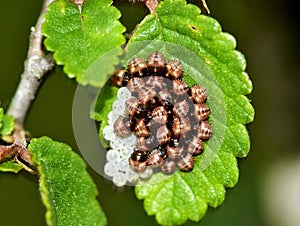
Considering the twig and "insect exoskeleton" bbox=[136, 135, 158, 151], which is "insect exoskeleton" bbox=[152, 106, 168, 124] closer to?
"insect exoskeleton" bbox=[136, 135, 158, 151]

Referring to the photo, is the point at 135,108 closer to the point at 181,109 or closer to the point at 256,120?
the point at 181,109

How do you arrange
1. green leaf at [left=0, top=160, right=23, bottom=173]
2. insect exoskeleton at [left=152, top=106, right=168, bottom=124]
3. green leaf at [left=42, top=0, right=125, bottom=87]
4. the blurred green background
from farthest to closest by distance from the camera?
1. the blurred green background
2. green leaf at [left=0, top=160, right=23, bottom=173]
3. insect exoskeleton at [left=152, top=106, right=168, bottom=124]
4. green leaf at [left=42, top=0, right=125, bottom=87]

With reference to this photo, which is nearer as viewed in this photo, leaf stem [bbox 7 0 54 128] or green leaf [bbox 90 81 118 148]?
green leaf [bbox 90 81 118 148]

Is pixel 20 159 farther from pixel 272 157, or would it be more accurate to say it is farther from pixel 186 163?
pixel 272 157

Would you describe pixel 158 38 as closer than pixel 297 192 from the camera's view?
Yes

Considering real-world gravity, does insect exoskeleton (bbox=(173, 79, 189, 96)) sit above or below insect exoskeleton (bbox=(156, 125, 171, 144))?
above

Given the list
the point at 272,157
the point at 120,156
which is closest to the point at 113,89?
the point at 120,156

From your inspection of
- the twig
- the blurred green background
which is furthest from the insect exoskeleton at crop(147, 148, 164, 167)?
the blurred green background

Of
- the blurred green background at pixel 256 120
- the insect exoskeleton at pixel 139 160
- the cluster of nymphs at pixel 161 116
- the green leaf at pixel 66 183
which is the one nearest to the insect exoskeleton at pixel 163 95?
the cluster of nymphs at pixel 161 116
